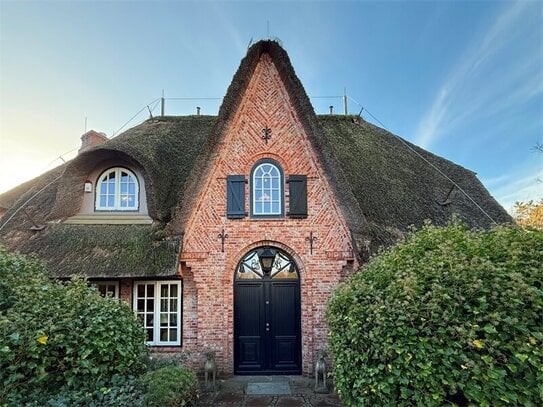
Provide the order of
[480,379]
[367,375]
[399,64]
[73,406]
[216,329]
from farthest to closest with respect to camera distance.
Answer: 1. [399,64]
2. [216,329]
3. [73,406]
4. [367,375]
5. [480,379]

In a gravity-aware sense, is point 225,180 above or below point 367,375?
above

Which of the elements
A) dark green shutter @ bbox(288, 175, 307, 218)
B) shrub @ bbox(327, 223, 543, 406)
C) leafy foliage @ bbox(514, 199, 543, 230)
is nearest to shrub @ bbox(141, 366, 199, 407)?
shrub @ bbox(327, 223, 543, 406)

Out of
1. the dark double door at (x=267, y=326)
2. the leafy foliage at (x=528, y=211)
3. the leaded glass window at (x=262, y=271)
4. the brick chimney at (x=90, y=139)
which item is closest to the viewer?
the dark double door at (x=267, y=326)

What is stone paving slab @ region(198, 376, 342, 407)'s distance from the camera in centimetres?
732

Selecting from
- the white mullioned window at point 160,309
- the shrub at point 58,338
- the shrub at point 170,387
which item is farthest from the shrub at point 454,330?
the white mullioned window at point 160,309

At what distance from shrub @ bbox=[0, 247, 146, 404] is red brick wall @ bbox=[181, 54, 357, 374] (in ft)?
10.5

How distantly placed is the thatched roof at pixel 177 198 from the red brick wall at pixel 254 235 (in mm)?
316

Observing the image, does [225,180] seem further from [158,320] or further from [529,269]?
[529,269]

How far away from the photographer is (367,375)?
4.62 metres

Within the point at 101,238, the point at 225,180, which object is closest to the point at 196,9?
the point at 225,180

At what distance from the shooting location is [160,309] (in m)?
10.0

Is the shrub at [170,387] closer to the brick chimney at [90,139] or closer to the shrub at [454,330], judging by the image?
the shrub at [454,330]

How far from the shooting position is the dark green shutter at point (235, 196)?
9617 mm

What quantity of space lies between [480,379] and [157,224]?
8294mm
